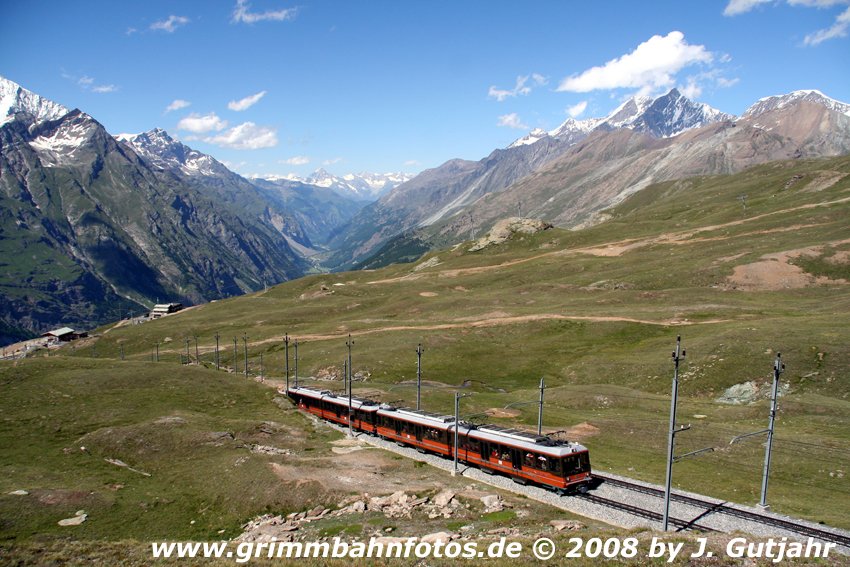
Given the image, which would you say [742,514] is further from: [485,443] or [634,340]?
[634,340]

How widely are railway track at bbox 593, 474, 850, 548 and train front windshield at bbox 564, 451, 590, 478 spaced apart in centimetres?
316

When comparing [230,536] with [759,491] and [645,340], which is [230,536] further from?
[645,340]

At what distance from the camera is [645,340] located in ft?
311

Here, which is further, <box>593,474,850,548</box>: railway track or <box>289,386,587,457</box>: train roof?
<box>289,386,587,457</box>: train roof

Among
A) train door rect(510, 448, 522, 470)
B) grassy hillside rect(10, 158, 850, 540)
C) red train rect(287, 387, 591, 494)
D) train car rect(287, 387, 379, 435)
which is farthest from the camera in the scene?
train car rect(287, 387, 379, 435)

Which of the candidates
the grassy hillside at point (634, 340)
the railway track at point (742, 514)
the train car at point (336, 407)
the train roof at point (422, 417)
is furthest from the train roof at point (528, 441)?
the train car at point (336, 407)

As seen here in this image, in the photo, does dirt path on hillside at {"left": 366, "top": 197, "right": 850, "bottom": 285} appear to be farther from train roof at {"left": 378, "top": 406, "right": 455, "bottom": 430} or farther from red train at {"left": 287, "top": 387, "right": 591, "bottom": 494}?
train roof at {"left": 378, "top": 406, "right": 455, "bottom": 430}

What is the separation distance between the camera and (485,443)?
154 feet

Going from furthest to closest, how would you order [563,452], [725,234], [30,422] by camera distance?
[725,234] < [30,422] < [563,452]

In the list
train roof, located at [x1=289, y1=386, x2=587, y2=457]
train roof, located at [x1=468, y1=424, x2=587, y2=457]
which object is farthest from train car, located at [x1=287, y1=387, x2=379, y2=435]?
train roof, located at [x1=468, y1=424, x2=587, y2=457]

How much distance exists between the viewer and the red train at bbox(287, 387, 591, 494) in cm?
4038

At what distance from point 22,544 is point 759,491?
49.3 metres

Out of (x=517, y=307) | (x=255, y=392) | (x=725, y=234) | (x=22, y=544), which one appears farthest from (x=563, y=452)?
(x=725, y=234)

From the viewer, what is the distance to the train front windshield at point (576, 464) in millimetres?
39812
